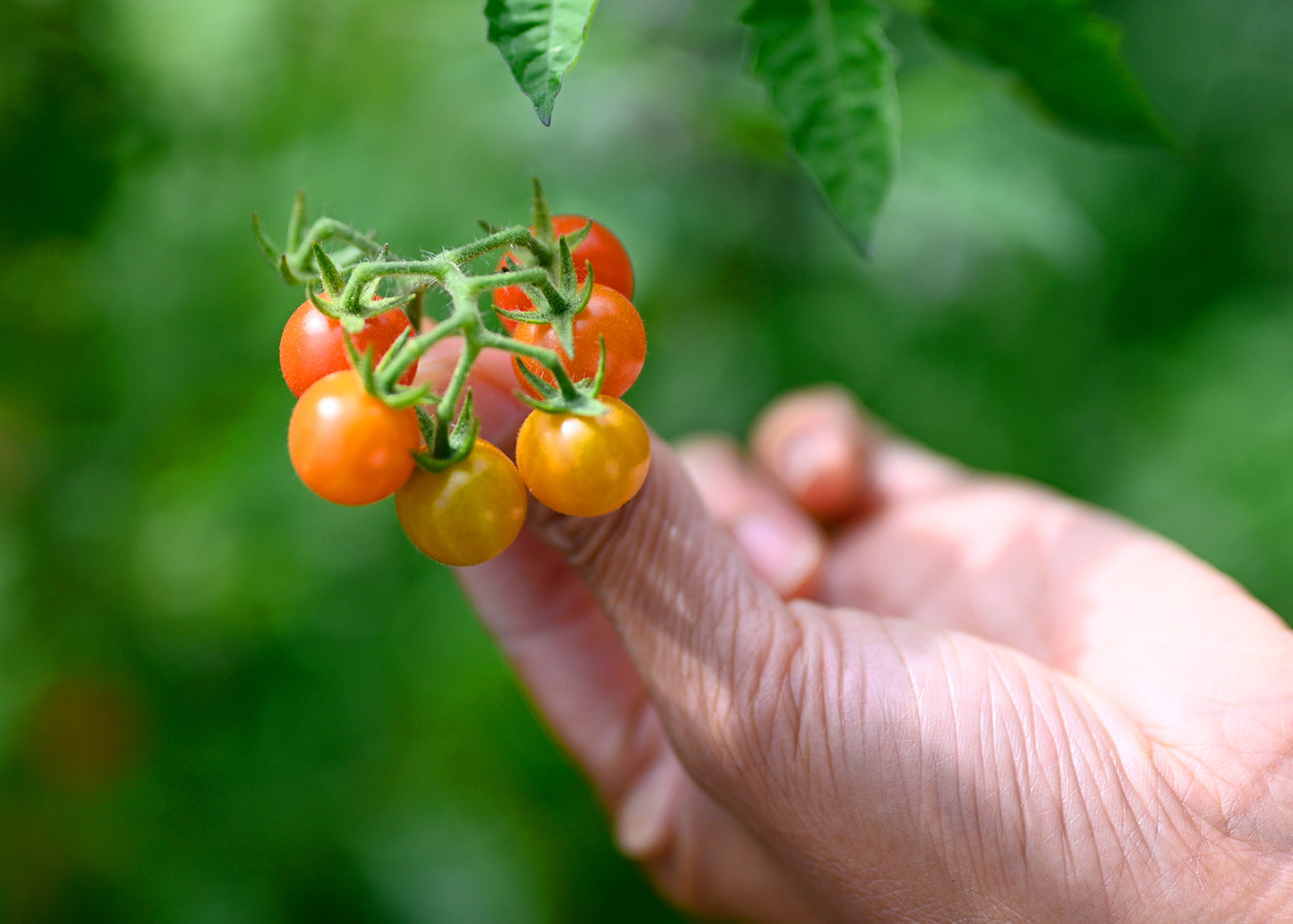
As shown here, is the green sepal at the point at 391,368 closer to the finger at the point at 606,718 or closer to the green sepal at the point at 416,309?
the green sepal at the point at 416,309

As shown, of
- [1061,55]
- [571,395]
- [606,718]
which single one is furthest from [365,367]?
[606,718]

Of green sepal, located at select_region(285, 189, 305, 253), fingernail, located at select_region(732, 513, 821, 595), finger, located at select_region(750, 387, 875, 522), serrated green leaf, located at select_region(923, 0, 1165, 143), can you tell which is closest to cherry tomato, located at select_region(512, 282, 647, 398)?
green sepal, located at select_region(285, 189, 305, 253)

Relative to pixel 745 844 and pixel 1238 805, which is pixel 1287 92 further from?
pixel 745 844

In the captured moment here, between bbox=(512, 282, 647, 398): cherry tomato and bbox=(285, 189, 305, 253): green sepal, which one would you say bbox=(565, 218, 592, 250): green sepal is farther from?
bbox=(285, 189, 305, 253): green sepal

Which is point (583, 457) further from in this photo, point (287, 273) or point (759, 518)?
point (759, 518)

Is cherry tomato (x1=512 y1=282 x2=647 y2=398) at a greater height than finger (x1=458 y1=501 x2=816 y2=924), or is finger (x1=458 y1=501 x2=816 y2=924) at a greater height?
cherry tomato (x1=512 y1=282 x2=647 y2=398)

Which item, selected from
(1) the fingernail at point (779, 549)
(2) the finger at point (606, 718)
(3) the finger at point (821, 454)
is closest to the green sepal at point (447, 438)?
(2) the finger at point (606, 718)

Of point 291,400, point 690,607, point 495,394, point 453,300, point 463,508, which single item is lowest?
point 291,400
